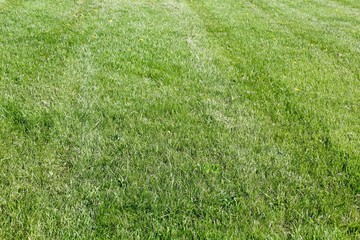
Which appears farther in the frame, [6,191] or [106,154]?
[106,154]

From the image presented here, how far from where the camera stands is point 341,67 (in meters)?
7.22

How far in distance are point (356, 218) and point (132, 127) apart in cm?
268

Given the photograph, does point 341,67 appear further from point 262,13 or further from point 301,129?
point 262,13

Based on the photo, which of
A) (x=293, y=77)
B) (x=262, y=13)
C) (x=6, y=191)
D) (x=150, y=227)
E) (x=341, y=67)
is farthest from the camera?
(x=262, y=13)

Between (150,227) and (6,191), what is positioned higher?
(150,227)

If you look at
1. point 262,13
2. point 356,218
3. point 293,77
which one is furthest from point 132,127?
point 262,13

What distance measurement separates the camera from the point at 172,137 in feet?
13.5

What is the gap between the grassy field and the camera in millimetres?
2953

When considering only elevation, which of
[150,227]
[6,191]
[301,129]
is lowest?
[6,191]

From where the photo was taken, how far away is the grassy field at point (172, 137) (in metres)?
2.95

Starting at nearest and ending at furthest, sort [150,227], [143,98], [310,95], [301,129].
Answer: [150,227] < [301,129] < [143,98] < [310,95]

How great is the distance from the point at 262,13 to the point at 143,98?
391 inches

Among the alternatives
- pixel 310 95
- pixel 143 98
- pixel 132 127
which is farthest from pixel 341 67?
pixel 132 127

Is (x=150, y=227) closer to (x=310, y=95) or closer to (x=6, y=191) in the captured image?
(x=6, y=191)
